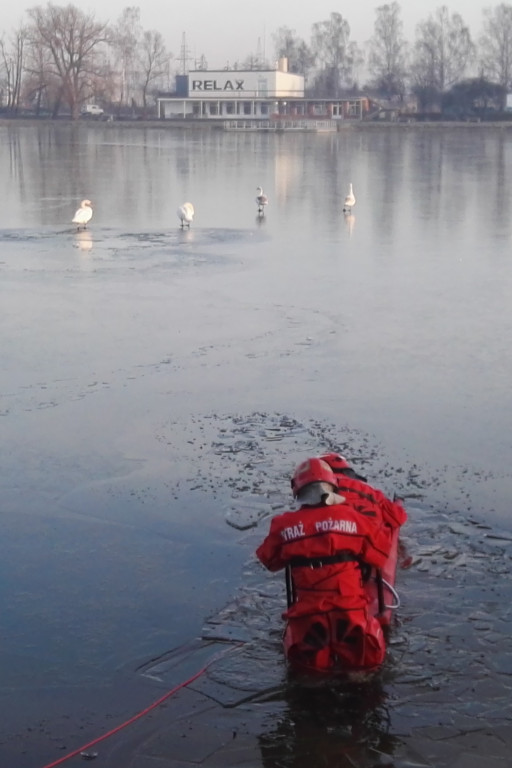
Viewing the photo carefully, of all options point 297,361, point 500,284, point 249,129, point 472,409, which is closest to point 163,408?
point 297,361

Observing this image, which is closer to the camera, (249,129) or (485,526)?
(485,526)

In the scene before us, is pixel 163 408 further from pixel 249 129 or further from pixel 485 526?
pixel 249 129

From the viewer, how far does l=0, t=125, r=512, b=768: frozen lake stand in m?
5.58

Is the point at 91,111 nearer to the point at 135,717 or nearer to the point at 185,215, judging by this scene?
the point at 185,215

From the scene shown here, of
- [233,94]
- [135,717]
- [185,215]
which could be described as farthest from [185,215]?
[233,94]

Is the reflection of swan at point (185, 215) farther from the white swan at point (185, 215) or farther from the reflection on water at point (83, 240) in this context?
the reflection on water at point (83, 240)

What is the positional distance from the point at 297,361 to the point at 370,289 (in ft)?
11.4

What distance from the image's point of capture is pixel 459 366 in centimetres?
938

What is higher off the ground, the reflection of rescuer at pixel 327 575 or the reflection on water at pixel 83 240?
the reflection on water at pixel 83 240

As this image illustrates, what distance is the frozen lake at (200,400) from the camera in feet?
18.3

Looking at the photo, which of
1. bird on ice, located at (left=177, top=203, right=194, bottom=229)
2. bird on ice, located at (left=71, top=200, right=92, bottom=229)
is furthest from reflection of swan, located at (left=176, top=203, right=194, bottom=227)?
bird on ice, located at (left=71, top=200, right=92, bottom=229)

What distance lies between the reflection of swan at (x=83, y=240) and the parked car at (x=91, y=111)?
9240 cm

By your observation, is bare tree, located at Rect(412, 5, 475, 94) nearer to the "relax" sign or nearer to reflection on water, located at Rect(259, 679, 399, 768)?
the "relax" sign

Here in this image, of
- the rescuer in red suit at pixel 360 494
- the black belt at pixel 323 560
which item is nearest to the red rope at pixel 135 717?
the black belt at pixel 323 560
